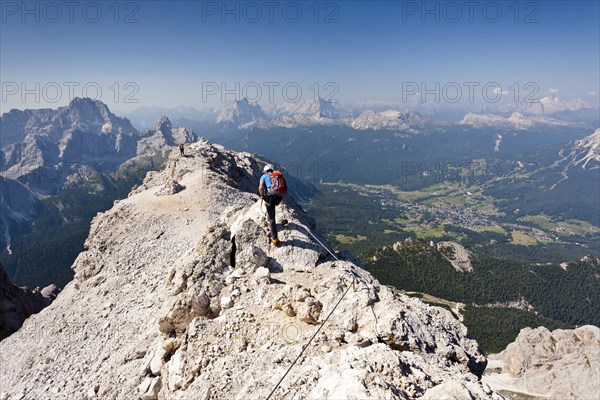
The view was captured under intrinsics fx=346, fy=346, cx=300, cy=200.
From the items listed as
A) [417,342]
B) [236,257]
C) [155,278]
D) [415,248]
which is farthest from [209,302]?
[415,248]

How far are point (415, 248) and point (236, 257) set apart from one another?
167m

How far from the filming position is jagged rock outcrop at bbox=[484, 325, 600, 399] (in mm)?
52125

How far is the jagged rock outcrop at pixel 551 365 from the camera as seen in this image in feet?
171

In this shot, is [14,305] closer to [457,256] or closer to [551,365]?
[551,365]

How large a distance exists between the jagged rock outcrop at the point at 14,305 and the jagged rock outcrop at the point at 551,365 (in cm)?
8531

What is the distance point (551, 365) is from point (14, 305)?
99.7 meters

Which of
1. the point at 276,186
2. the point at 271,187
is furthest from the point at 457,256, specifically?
the point at 271,187

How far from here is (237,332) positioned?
49.5 feet

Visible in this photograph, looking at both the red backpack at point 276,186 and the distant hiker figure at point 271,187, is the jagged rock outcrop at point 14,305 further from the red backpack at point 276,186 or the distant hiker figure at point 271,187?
the red backpack at point 276,186

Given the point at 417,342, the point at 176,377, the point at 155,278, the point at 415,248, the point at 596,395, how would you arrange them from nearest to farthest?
the point at 417,342
the point at 176,377
the point at 155,278
the point at 596,395
the point at 415,248

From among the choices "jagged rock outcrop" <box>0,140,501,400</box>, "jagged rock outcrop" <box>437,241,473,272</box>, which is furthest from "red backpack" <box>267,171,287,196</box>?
"jagged rock outcrop" <box>437,241,473,272</box>

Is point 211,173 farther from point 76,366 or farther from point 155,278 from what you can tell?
point 76,366

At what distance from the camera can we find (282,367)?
1182 centimetres

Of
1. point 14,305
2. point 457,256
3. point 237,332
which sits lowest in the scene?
point 457,256
